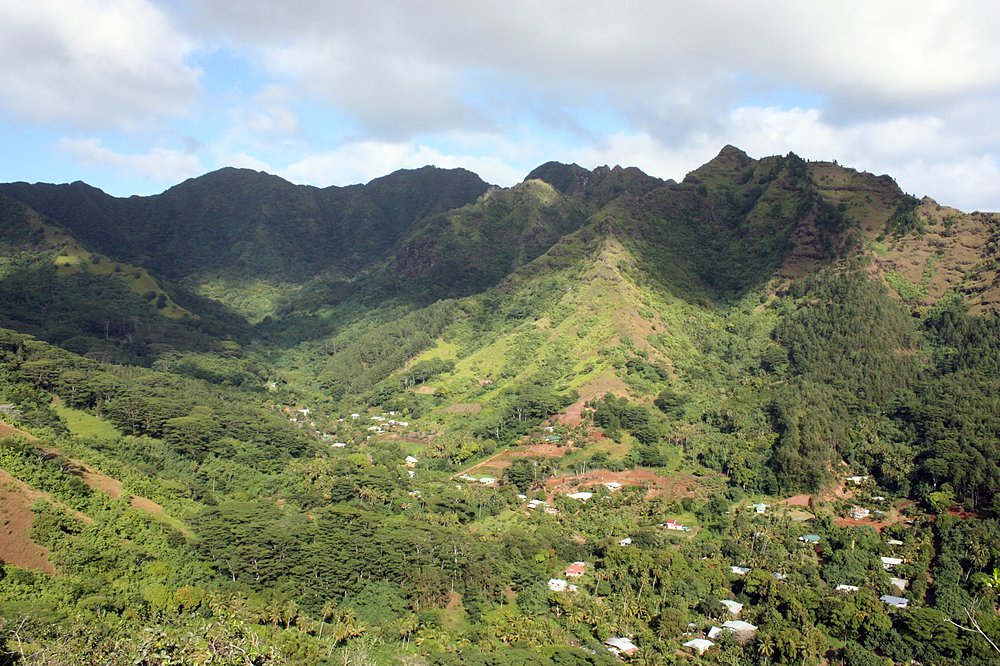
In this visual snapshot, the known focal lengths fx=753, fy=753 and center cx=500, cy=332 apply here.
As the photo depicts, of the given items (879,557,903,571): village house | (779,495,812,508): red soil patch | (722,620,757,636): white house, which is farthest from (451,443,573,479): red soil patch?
(879,557,903,571): village house

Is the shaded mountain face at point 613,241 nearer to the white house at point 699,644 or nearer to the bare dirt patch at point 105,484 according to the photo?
the white house at point 699,644

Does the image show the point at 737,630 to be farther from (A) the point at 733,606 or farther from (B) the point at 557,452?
(B) the point at 557,452

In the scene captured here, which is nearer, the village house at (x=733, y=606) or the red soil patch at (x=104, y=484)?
the red soil patch at (x=104, y=484)

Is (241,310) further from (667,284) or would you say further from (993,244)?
(993,244)

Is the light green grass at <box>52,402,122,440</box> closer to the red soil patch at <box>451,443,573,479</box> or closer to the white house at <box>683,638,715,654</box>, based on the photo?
the red soil patch at <box>451,443,573,479</box>

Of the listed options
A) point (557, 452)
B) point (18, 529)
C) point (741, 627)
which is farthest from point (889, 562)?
point (18, 529)

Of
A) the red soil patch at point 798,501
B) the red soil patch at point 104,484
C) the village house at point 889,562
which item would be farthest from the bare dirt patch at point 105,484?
the village house at point 889,562

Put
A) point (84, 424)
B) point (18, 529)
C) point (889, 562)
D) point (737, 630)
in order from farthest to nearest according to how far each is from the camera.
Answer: point (84, 424), point (889, 562), point (737, 630), point (18, 529)
